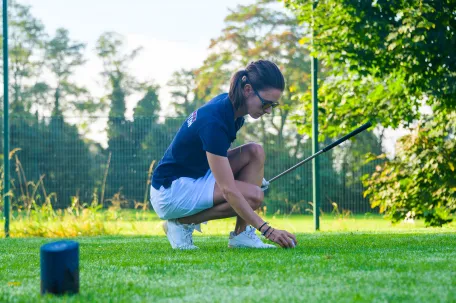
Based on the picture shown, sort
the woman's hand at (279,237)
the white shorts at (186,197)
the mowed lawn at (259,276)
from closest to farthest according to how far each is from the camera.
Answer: the mowed lawn at (259,276), the woman's hand at (279,237), the white shorts at (186,197)

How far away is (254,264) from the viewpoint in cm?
309

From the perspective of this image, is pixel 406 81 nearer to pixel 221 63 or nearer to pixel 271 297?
pixel 271 297

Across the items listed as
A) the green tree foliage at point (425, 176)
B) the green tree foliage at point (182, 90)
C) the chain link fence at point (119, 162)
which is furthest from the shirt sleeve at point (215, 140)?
the green tree foliage at point (182, 90)

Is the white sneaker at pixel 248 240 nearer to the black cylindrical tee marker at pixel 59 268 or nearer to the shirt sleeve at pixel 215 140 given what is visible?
the shirt sleeve at pixel 215 140

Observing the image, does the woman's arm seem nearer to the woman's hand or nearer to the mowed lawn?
the woman's hand

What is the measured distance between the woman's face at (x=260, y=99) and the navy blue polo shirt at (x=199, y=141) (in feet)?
0.37

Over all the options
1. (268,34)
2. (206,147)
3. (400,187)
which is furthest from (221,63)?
(206,147)

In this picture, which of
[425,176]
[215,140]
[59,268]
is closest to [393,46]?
[425,176]

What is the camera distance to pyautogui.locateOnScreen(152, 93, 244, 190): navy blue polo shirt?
3.66 meters

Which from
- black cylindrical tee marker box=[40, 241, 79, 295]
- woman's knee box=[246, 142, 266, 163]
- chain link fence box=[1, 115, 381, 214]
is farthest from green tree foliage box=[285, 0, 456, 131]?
black cylindrical tee marker box=[40, 241, 79, 295]

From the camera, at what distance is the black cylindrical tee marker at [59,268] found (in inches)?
89.9

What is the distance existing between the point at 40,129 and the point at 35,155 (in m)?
0.58

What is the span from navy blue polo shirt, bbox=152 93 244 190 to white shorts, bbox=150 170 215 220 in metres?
0.06

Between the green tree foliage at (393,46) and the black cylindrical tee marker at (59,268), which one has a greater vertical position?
the green tree foliage at (393,46)
